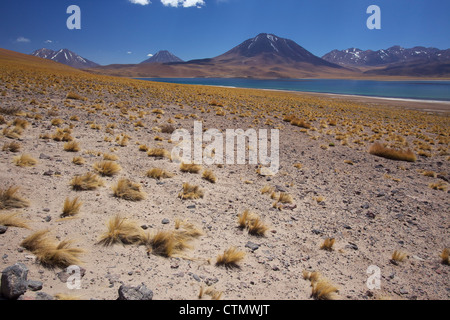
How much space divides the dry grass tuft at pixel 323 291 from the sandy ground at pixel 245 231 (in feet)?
0.33

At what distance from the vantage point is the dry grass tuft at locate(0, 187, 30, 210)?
3.94 meters

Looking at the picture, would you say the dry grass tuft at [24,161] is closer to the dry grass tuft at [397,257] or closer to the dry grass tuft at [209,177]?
the dry grass tuft at [209,177]

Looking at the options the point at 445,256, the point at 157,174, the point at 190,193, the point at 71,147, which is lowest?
the point at 445,256

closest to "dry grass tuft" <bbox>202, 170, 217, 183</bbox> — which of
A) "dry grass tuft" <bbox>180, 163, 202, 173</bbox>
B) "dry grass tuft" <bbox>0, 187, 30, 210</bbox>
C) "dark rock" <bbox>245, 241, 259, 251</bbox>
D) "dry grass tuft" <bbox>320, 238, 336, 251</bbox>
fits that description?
"dry grass tuft" <bbox>180, 163, 202, 173</bbox>

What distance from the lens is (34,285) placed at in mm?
2641

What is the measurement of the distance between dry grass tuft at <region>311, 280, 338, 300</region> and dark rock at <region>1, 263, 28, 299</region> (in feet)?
11.2

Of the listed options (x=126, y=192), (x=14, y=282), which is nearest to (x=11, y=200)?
(x=126, y=192)

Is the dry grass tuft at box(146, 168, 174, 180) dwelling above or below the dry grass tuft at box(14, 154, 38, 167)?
below

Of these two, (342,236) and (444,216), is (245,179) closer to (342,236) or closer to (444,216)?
(342,236)

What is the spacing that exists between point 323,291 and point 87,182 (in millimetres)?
4823

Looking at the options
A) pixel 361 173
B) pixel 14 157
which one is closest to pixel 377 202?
pixel 361 173

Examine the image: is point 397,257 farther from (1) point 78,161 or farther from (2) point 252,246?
(1) point 78,161

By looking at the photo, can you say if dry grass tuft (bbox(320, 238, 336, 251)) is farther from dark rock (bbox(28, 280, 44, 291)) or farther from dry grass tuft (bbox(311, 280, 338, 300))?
dark rock (bbox(28, 280, 44, 291))

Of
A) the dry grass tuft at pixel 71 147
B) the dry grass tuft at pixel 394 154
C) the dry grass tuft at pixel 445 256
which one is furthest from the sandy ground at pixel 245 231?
the dry grass tuft at pixel 394 154
